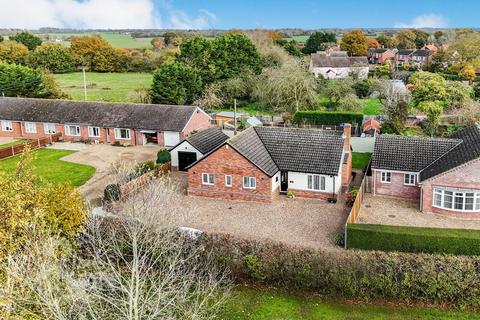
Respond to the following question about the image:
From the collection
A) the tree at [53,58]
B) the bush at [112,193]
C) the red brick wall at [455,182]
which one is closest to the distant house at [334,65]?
the tree at [53,58]

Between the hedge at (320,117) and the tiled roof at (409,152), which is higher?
the hedge at (320,117)

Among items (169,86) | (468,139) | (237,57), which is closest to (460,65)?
(237,57)

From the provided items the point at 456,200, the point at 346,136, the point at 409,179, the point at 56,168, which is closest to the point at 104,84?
the point at 56,168

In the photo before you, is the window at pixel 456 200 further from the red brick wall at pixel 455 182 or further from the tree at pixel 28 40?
the tree at pixel 28 40

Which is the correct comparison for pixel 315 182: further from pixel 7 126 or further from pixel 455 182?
pixel 7 126

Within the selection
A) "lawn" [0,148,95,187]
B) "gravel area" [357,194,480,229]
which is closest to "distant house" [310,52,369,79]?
"lawn" [0,148,95,187]

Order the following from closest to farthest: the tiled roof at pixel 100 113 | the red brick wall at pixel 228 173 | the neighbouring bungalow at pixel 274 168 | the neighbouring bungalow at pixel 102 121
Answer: the red brick wall at pixel 228 173, the neighbouring bungalow at pixel 274 168, the neighbouring bungalow at pixel 102 121, the tiled roof at pixel 100 113

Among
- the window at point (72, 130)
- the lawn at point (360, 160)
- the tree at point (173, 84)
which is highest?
the tree at point (173, 84)
